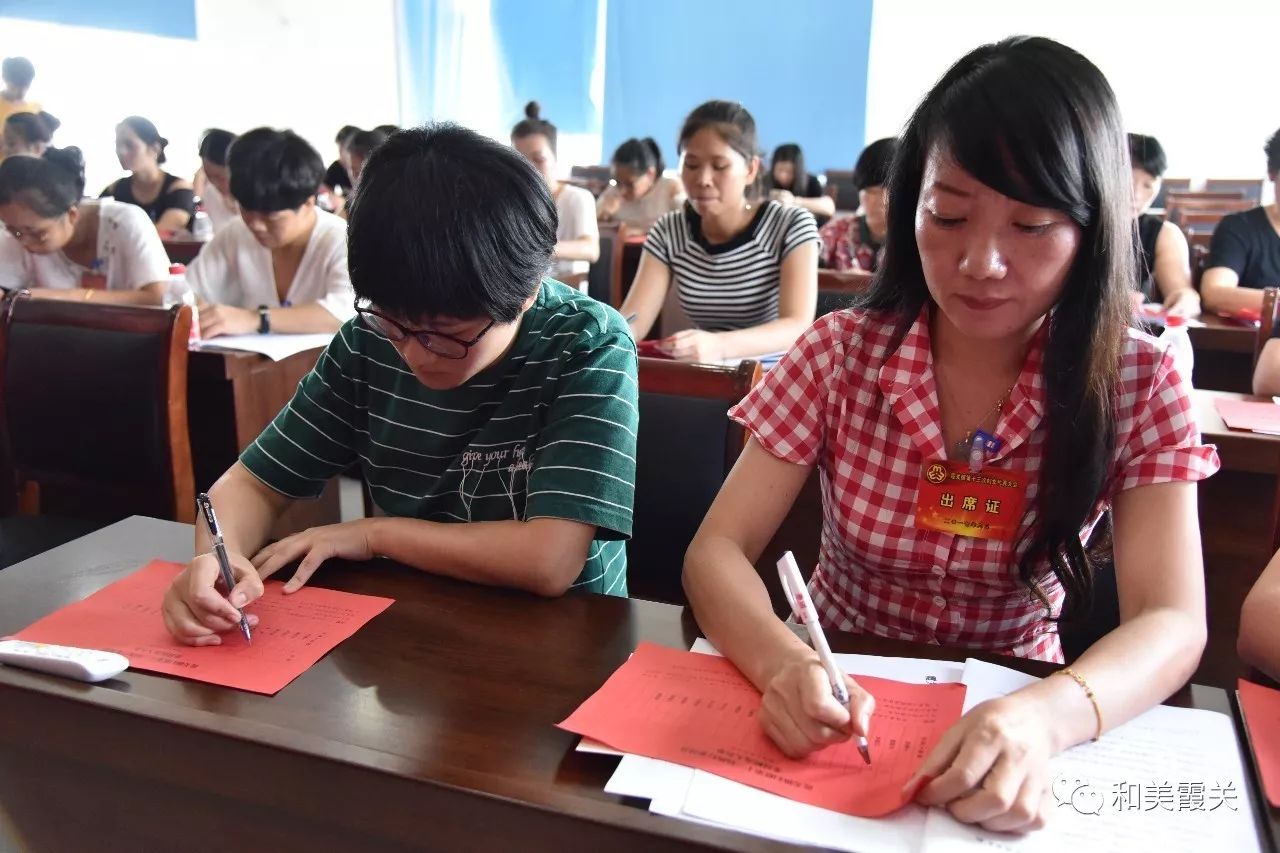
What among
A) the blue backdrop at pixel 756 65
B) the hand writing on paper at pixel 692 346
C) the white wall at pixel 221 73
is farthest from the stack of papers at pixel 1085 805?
the blue backdrop at pixel 756 65

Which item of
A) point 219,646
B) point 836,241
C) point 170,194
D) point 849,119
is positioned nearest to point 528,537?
point 219,646

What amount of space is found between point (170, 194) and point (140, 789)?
15.3 feet

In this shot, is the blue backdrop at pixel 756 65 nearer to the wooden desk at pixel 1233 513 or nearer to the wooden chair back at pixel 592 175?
the wooden chair back at pixel 592 175

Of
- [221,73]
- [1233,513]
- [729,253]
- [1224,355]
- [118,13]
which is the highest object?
[118,13]

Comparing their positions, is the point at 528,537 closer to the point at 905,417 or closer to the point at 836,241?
the point at 905,417

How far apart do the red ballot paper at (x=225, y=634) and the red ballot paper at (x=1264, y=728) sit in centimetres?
72

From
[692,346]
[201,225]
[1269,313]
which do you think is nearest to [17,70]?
[201,225]

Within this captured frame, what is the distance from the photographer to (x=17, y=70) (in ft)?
18.3

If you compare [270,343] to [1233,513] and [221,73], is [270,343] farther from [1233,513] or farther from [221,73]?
[221,73]

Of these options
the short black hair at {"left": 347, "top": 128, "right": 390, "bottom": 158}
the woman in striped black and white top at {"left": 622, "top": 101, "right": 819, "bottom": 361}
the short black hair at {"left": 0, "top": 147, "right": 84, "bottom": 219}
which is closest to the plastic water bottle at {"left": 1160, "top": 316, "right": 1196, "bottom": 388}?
the woman in striped black and white top at {"left": 622, "top": 101, "right": 819, "bottom": 361}

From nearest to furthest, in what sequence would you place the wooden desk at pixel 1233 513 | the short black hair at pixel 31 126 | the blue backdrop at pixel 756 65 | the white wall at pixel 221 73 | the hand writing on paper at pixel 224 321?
the wooden desk at pixel 1233 513, the hand writing on paper at pixel 224 321, the short black hair at pixel 31 126, the white wall at pixel 221 73, the blue backdrop at pixel 756 65

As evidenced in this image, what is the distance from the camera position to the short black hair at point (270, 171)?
7.56ft

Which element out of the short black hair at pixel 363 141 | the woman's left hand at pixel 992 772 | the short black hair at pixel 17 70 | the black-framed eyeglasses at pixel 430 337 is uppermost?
the short black hair at pixel 17 70

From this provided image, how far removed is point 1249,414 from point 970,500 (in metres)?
1.04
